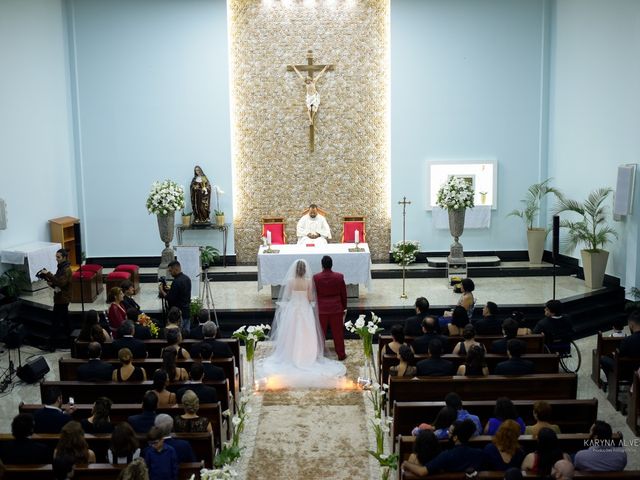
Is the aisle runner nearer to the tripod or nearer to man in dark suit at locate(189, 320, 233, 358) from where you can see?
man in dark suit at locate(189, 320, 233, 358)

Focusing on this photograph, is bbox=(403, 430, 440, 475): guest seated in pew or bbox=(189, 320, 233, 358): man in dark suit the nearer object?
bbox=(403, 430, 440, 475): guest seated in pew

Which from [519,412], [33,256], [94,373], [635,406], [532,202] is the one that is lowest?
[635,406]

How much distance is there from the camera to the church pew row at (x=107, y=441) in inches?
254

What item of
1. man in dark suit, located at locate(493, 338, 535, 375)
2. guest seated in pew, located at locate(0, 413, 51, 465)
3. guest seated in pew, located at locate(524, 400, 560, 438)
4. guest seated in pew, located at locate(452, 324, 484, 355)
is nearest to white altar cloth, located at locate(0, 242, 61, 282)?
guest seated in pew, located at locate(0, 413, 51, 465)

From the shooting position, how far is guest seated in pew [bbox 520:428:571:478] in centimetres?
575

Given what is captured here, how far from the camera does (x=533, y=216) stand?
15.7m

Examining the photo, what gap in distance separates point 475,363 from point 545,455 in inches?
84.6

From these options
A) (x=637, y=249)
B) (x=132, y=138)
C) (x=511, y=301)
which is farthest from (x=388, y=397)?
(x=132, y=138)

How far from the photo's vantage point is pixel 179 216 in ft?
51.2

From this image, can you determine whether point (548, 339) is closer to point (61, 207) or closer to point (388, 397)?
point (388, 397)

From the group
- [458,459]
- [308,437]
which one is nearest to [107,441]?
[308,437]

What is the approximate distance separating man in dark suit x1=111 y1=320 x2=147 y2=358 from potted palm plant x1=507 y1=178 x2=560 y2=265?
29.7ft

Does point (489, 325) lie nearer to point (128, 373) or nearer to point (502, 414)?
point (502, 414)

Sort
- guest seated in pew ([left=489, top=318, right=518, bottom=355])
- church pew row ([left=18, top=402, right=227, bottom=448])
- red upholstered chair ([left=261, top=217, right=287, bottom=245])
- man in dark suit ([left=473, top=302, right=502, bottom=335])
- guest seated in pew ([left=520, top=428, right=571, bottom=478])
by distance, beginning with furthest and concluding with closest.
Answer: red upholstered chair ([left=261, top=217, right=287, bottom=245]), man in dark suit ([left=473, top=302, right=502, bottom=335]), guest seated in pew ([left=489, top=318, right=518, bottom=355]), church pew row ([left=18, top=402, right=227, bottom=448]), guest seated in pew ([left=520, top=428, right=571, bottom=478])
